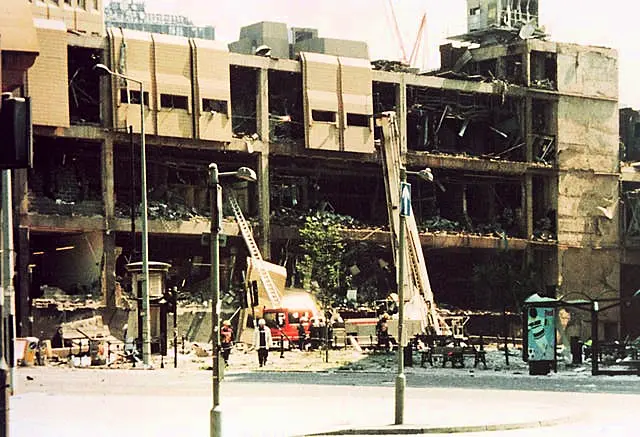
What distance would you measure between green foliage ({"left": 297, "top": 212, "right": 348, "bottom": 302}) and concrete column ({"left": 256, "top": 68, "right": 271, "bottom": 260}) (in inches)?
90.6

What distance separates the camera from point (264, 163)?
80625mm

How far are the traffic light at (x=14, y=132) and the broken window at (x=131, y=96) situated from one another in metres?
63.1

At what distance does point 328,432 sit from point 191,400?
333 inches

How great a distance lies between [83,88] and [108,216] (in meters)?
8.20

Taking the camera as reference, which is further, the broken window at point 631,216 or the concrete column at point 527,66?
the broken window at point 631,216

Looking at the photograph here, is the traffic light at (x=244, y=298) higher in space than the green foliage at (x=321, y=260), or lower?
lower

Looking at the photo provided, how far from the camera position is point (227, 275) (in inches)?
3078

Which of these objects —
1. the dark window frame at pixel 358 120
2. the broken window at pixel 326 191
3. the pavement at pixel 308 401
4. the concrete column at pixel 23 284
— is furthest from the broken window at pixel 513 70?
the pavement at pixel 308 401

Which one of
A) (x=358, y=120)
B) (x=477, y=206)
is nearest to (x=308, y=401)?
(x=358, y=120)

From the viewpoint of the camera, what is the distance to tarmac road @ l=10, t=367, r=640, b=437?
2678 cm

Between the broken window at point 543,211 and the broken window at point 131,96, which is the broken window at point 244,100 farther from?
the broken window at point 543,211

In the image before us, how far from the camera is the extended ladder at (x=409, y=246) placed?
6031 centimetres

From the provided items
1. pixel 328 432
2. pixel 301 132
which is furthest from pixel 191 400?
pixel 301 132

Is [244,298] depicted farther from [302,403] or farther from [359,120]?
[302,403]
